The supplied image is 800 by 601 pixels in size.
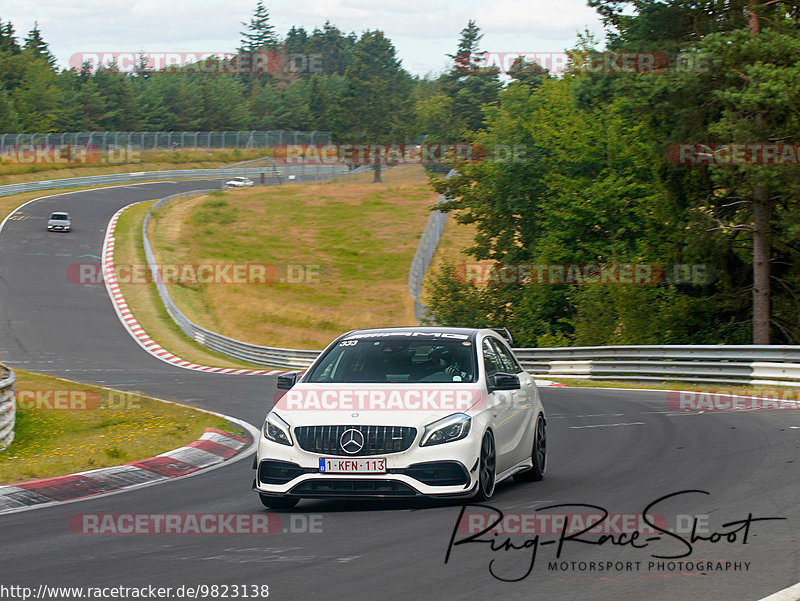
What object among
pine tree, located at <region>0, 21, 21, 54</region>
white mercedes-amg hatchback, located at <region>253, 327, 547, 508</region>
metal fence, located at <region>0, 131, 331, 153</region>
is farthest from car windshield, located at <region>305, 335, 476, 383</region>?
pine tree, located at <region>0, 21, 21, 54</region>

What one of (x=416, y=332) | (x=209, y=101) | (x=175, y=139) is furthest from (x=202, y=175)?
(x=416, y=332)

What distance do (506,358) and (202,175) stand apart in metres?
92.3

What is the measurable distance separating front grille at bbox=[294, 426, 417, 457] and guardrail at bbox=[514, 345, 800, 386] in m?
12.4

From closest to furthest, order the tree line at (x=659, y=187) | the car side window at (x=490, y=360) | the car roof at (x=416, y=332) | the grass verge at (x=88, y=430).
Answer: the car side window at (x=490, y=360) → the car roof at (x=416, y=332) → the grass verge at (x=88, y=430) → the tree line at (x=659, y=187)

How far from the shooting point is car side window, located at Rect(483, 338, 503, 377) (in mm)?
9414

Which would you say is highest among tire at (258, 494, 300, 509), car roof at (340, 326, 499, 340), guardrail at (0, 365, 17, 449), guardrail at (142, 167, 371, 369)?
car roof at (340, 326, 499, 340)

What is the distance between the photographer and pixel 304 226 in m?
70.0

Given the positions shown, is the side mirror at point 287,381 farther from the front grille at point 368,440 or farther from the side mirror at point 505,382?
the side mirror at point 505,382

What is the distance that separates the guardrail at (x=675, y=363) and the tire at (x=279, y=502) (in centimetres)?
1265

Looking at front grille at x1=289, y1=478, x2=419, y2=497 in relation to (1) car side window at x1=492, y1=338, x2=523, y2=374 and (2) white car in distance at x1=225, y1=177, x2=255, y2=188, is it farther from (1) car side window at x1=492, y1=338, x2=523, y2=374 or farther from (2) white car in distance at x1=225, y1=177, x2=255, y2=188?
(2) white car in distance at x1=225, y1=177, x2=255, y2=188

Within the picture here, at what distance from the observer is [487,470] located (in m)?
8.41

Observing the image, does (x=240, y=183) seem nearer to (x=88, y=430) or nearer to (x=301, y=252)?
(x=301, y=252)

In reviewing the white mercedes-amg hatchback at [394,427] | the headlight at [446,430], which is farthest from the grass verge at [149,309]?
the headlight at [446,430]

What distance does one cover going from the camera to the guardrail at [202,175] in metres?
81.7
